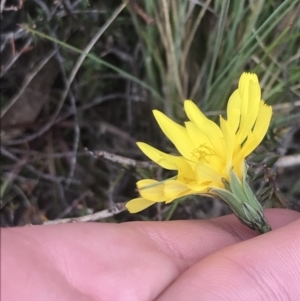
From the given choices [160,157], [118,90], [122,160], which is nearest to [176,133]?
[160,157]

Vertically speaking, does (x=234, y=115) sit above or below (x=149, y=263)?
above

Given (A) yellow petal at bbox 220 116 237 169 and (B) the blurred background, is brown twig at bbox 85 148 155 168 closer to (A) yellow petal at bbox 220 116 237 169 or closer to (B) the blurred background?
(B) the blurred background

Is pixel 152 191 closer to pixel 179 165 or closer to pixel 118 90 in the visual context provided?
pixel 179 165

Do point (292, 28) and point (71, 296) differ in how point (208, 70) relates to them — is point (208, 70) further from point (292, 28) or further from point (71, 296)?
point (71, 296)

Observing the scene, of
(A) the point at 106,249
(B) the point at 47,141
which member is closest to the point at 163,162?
(A) the point at 106,249

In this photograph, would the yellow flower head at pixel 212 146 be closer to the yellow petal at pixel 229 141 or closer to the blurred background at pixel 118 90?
the yellow petal at pixel 229 141

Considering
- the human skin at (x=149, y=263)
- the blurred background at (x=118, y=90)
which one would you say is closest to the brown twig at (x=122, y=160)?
the blurred background at (x=118, y=90)

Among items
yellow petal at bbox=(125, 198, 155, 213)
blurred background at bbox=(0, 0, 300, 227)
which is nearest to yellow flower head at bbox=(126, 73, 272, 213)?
yellow petal at bbox=(125, 198, 155, 213)
